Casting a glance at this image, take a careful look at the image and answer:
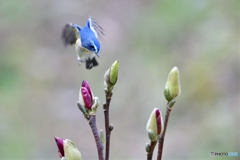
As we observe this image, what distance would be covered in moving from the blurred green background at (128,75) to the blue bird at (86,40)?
4.55 feet

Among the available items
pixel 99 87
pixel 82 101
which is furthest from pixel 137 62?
pixel 82 101

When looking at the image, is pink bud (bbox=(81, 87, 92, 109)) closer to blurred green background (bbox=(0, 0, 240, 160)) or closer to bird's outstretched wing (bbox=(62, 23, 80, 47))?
bird's outstretched wing (bbox=(62, 23, 80, 47))

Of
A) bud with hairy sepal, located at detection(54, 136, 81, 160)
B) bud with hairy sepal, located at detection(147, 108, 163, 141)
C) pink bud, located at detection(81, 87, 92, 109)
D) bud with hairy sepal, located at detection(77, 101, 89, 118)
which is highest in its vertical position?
pink bud, located at detection(81, 87, 92, 109)

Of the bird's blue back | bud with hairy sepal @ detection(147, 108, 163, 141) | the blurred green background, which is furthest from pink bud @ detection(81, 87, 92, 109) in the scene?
the blurred green background

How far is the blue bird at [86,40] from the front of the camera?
3.05 feet

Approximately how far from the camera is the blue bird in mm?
931

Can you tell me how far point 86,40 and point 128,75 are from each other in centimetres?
199

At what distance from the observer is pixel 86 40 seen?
0.96 meters

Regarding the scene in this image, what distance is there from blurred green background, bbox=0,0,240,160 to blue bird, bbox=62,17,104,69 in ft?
4.55

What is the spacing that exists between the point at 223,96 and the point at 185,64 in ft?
1.31

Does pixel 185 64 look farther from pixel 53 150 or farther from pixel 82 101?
pixel 82 101

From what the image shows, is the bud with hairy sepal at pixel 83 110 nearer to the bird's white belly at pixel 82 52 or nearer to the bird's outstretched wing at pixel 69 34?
the bird's white belly at pixel 82 52

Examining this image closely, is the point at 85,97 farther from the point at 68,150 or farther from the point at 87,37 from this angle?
the point at 87,37

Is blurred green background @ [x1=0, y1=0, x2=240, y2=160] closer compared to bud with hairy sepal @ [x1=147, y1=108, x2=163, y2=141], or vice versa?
bud with hairy sepal @ [x1=147, y1=108, x2=163, y2=141]
